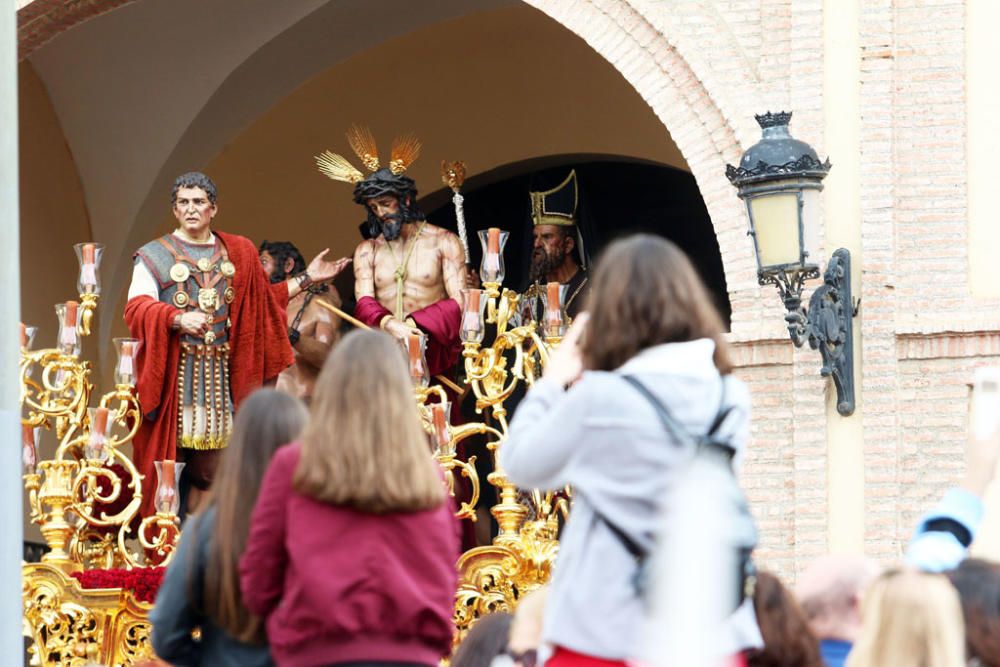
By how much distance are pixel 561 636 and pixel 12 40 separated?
301 cm

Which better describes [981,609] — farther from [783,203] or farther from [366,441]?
[783,203]

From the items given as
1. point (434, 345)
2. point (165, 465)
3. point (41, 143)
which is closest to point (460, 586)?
point (165, 465)

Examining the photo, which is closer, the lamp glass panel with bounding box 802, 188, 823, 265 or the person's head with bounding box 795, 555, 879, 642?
the person's head with bounding box 795, 555, 879, 642

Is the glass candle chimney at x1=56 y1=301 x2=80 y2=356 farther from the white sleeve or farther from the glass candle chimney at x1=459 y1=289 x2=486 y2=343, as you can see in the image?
the glass candle chimney at x1=459 y1=289 x2=486 y2=343

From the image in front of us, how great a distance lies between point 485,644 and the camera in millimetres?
5887

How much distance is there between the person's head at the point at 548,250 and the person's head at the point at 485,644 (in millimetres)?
7019

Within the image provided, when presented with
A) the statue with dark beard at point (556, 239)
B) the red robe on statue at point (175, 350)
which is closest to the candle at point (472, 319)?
the red robe on statue at point (175, 350)

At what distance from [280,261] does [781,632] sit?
8643 millimetres

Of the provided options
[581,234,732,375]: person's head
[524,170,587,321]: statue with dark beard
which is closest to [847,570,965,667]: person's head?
[581,234,732,375]: person's head

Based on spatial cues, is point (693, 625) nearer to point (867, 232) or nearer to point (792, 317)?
point (792, 317)

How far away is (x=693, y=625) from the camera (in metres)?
2.50

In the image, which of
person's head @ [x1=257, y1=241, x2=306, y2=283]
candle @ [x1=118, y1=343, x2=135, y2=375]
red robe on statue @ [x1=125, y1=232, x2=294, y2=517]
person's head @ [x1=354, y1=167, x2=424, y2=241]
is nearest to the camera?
candle @ [x1=118, y1=343, x2=135, y2=375]

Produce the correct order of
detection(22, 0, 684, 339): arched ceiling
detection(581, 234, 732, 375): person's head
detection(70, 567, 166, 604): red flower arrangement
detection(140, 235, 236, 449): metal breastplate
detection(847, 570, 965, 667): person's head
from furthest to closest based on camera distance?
detection(22, 0, 684, 339): arched ceiling < detection(140, 235, 236, 449): metal breastplate < detection(70, 567, 166, 604): red flower arrangement < detection(581, 234, 732, 375): person's head < detection(847, 570, 965, 667): person's head

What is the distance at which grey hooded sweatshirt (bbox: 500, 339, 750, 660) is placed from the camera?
173 inches
